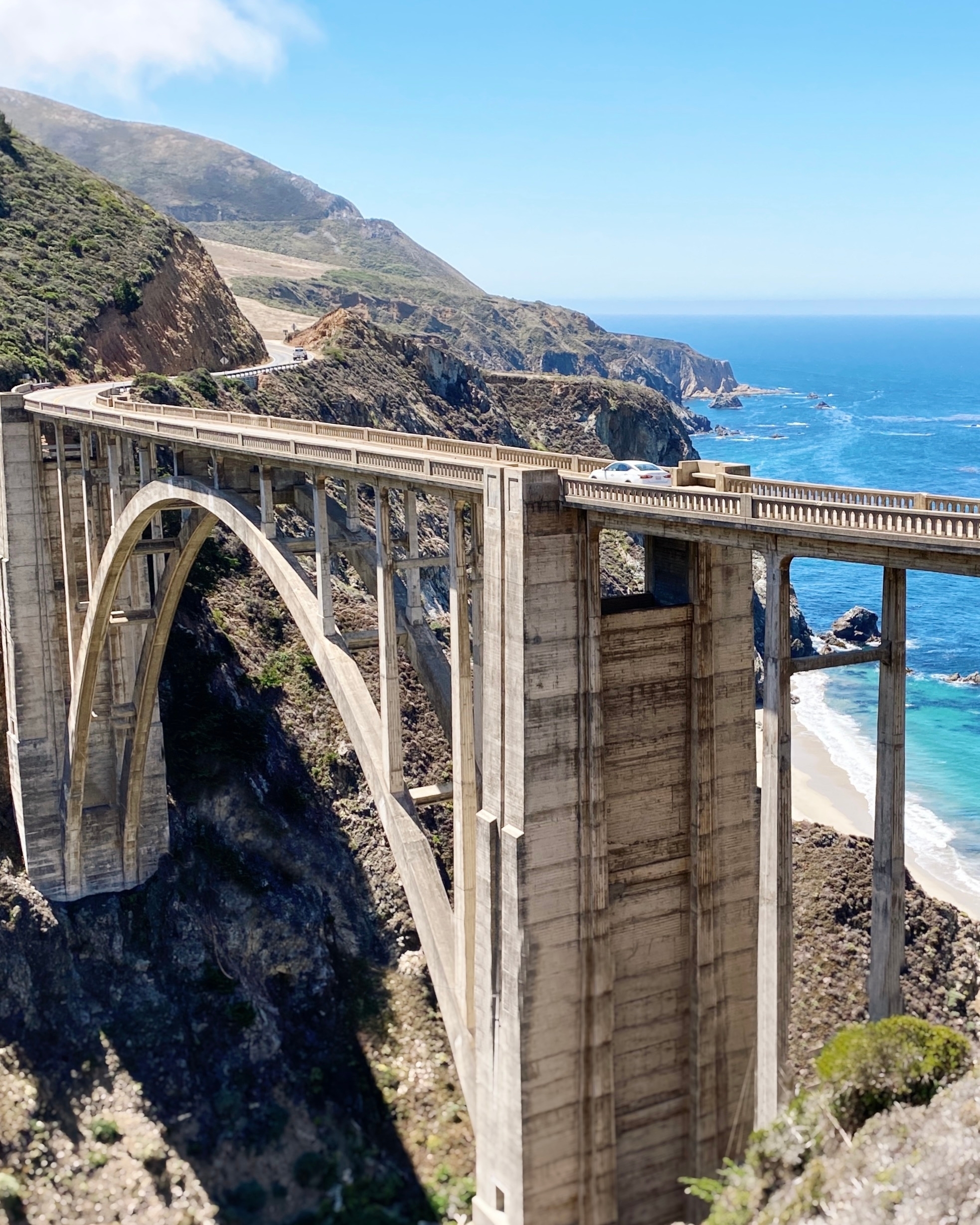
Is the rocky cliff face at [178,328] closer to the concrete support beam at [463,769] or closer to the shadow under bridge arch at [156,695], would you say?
the shadow under bridge arch at [156,695]

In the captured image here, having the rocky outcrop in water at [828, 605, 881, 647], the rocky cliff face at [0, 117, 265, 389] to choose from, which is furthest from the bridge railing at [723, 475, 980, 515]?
the rocky outcrop in water at [828, 605, 881, 647]

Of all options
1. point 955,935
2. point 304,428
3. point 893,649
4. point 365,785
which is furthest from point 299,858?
point 893,649

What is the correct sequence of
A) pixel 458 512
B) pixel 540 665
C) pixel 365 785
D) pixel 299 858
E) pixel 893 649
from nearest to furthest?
pixel 893 649, pixel 540 665, pixel 458 512, pixel 299 858, pixel 365 785

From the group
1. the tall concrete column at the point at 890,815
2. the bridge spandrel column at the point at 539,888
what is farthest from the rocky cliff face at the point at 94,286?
the tall concrete column at the point at 890,815

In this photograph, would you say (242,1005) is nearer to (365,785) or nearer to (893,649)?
(365,785)

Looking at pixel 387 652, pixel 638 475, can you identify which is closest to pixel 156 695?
pixel 387 652

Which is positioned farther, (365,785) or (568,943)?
(365,785)

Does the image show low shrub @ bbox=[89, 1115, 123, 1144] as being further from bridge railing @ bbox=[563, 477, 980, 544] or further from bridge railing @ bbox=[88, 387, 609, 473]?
bridge railing @ bbox=[563, 477, 980, 544]
